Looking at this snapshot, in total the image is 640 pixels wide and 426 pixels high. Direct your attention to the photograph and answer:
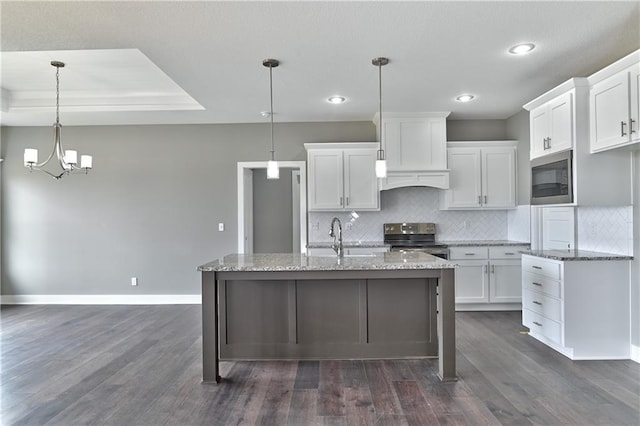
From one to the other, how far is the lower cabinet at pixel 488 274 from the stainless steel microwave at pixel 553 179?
3.47ft

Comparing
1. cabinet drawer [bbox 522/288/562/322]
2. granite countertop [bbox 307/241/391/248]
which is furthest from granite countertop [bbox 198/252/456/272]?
granite countertop [bbox 307/241/391/248]

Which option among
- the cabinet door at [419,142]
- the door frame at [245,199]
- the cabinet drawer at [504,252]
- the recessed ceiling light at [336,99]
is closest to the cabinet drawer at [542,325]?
the cabinet drawer at [504,252]

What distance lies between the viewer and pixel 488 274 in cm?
490

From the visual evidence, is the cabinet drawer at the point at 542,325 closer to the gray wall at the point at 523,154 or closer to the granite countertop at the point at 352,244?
the gray wall at the point at 523,154

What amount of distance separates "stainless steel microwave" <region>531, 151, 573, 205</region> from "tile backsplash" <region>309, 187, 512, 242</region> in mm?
1462

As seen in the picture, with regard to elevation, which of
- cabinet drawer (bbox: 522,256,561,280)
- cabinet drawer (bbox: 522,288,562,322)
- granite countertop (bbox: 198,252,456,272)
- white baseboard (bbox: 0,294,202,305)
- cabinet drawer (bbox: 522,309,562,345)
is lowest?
white baseboard (bbox: 0,294,202,305)

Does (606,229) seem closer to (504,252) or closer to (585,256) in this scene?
(585,256)

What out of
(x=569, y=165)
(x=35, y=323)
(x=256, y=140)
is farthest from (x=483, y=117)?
(x=35, y=323)

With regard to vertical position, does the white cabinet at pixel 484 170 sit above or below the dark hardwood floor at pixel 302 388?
above

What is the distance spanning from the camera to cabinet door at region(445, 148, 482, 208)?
5203mm

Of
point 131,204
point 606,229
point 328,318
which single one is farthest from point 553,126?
point 131,204

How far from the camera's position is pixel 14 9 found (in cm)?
247

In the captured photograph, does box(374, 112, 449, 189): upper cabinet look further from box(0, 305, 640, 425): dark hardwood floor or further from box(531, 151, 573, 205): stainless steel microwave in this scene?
box(0, 305, 640, 425): dark hardwood floor

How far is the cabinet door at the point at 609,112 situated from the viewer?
3002 millimetres
